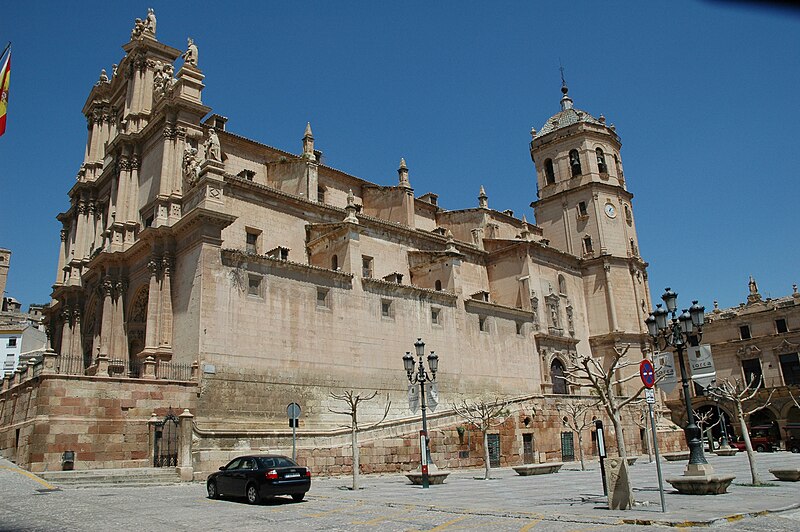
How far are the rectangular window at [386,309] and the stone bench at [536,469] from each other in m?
11.1

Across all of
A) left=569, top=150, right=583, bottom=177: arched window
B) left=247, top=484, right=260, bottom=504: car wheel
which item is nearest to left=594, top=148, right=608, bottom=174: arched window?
left=569, top=150, right=583, bottom=177: arched window

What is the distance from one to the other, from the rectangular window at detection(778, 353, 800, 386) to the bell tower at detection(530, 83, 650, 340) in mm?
12501

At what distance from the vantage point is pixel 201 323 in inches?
1030

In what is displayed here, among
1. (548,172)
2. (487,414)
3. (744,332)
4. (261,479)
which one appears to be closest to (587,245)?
(548,172)

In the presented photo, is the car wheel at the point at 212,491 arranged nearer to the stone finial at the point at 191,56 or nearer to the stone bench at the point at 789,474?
the stone bench at the point at 789,474

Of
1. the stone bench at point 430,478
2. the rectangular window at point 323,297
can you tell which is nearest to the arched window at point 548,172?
the rectangular window at point 323,297

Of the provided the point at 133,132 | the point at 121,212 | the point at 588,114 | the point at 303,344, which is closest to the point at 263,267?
the point at 303,344

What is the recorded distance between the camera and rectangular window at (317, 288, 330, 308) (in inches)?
1208

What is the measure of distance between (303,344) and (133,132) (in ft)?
52.8

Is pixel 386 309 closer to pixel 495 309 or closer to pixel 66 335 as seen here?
pixel 495 309

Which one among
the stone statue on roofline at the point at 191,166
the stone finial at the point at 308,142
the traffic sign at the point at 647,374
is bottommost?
the traffic sign at the point at 647,374

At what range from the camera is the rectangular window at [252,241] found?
3262 cm

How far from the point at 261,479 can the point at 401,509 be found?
3487 mm

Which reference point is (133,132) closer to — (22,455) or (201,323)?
(201,323)
